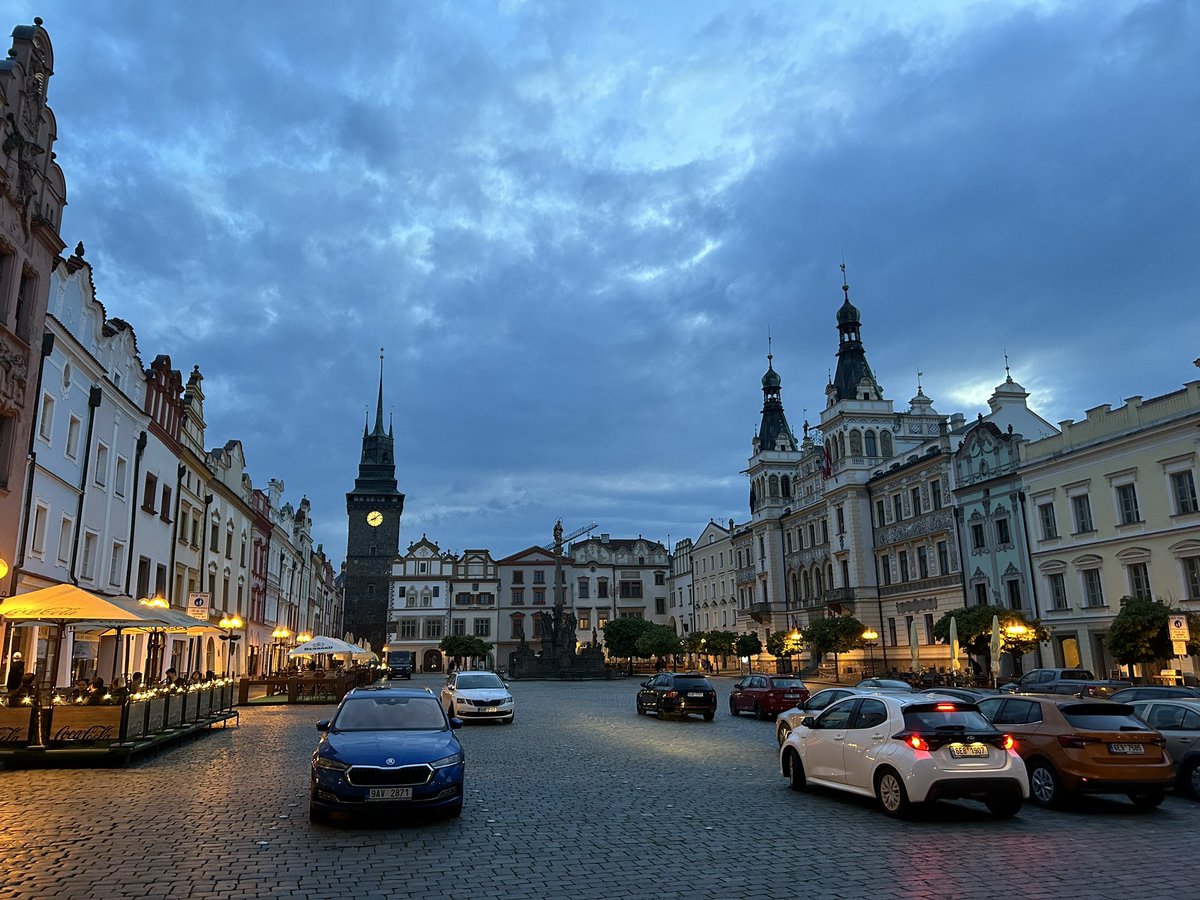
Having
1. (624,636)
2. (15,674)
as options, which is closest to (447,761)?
(15,674)

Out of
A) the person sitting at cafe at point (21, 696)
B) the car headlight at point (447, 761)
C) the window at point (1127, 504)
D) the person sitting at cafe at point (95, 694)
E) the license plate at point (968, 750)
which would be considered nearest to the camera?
the car headlight at point (447, 761)

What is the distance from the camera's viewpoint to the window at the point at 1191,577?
3262 cm

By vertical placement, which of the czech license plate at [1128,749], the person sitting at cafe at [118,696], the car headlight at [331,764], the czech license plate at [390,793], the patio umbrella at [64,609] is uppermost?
the patio umbrella at [64,609]

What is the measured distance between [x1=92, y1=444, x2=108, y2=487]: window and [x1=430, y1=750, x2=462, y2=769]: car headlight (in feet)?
68.1

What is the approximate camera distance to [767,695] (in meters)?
27.9

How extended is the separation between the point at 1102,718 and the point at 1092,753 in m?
0.64

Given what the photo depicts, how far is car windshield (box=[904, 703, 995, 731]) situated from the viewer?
10711mm

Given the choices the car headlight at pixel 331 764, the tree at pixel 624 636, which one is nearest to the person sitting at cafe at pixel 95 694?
the car headlight at pixel 331 764

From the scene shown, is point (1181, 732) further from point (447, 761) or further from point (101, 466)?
point (101, 466)

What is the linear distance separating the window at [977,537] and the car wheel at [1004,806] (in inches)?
1482

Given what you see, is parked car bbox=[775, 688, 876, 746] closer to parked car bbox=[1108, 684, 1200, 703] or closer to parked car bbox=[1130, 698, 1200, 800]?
parked car bbox=[1130, 698, 1200, 800]

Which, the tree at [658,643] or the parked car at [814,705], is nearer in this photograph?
the parked car at [814,705]

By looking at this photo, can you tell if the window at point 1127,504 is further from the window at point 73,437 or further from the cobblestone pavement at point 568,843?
the window at point 73,437

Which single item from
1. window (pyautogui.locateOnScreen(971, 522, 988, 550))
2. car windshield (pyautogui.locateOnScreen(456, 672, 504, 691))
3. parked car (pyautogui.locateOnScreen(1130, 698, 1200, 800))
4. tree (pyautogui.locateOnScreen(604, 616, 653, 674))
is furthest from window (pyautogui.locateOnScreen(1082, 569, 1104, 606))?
tree (pyautogui.locateOnScreen(604, 616, 653, 674))
